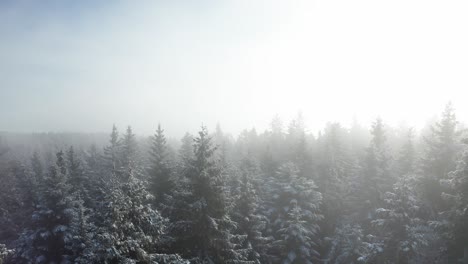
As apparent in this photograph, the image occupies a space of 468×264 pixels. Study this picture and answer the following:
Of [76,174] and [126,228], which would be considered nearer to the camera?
[126,228]

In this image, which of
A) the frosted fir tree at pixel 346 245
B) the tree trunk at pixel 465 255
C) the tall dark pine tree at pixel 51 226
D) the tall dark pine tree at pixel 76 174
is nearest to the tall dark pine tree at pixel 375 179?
the frosted fir tree at pixel 346 245

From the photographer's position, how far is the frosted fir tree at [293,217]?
29.5 metres

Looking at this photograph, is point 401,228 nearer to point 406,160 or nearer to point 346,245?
point 346,245

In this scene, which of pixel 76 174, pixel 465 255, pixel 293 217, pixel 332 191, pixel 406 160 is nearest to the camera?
pixel 465 255

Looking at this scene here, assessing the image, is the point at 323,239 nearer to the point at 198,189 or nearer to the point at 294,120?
the point at 198,189

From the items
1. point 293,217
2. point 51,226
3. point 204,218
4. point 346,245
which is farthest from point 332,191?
point 51,226

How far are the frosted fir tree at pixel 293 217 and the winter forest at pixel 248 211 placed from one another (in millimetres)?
132

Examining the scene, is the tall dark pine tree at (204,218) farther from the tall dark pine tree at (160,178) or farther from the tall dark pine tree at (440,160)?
the tall dark pine tree at (440,160)

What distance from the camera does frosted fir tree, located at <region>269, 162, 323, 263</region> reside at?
2945 centimetres

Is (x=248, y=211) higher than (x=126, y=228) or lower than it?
lower

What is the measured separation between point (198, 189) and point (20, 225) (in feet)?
176

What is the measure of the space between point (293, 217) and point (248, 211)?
17.5ft

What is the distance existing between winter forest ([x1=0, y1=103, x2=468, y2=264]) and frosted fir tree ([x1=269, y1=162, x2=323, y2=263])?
0.13 metres

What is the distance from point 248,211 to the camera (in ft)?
91.4
